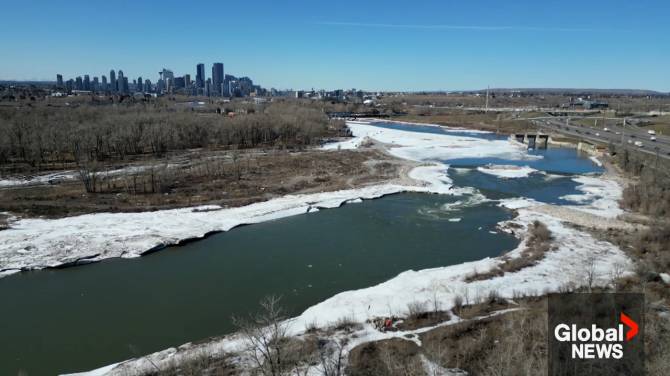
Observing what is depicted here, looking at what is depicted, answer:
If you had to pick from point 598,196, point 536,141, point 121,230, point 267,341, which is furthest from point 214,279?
point 536,141

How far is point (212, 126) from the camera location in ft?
157

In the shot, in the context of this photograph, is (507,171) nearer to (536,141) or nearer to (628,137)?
(536,141)

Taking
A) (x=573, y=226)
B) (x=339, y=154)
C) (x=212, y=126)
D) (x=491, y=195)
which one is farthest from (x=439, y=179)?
(x=212, y=126)

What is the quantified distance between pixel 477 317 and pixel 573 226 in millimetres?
10915

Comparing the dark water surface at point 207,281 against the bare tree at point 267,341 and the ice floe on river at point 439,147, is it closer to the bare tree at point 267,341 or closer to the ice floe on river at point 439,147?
the bare tree at point 267,341

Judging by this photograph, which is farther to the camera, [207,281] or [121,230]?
[121,230]

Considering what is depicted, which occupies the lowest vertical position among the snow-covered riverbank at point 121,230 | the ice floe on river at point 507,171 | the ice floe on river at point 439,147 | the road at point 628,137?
the snow-covered riverbank at point 121,230

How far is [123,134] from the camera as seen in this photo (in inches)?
1544

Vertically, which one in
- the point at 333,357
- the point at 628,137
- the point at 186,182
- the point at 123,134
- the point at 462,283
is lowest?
the point at 333,357

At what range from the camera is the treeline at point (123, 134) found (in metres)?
34.7

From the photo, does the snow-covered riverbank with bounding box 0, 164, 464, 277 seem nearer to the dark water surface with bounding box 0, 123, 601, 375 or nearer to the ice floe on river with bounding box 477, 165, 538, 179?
the dark water surface with bounding box 0, 123, 601, 375

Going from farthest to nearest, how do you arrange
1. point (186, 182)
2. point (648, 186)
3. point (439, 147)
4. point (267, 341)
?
point (439, 147) → point (186, 182) → point (648, 186) → point (267, 341)

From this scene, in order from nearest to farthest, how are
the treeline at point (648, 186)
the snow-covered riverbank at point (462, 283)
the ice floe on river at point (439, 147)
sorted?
the snow-covered riverbank at point (462, 283) → the treeline at point (648, 186) → the ice floe on river at point (439, 147)

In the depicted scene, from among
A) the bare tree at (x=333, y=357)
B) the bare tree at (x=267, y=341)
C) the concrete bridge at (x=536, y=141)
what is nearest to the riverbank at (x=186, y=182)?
the bare tree at (x=267, y=341)
